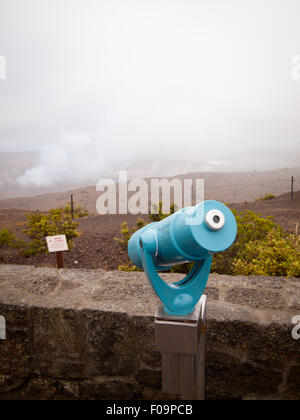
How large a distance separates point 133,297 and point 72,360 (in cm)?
62

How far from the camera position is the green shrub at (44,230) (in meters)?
5.06

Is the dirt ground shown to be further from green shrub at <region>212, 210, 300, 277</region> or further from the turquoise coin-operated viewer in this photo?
the turquoise coin-operated viewer

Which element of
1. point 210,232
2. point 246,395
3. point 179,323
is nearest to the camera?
point 210,232

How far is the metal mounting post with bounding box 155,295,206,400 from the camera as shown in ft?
4.61

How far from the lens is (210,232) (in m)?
1.27

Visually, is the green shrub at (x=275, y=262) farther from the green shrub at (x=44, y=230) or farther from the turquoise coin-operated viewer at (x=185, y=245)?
the green shrub at (x=44, y=230)

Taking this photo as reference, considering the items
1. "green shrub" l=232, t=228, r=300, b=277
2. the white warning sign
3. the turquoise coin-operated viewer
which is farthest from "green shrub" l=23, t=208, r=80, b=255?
→ the turquoise coin-operated viewer

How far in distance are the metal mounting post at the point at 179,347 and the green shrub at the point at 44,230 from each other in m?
3.90

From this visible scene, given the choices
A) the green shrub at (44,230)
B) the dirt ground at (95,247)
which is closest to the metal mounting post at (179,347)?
the dirt ground at (95,247)

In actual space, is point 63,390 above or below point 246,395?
below

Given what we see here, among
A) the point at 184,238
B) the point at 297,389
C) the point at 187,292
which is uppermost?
the point at 184,238
